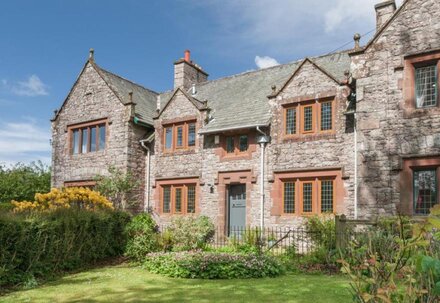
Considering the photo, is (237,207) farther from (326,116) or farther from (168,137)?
(326,116)

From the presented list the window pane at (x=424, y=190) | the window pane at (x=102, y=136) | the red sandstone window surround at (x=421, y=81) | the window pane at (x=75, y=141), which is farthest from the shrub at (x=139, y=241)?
the window pane at (x=75, y=141)

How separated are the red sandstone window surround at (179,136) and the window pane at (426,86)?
10427 mm

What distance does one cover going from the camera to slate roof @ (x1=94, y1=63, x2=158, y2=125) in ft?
75.9

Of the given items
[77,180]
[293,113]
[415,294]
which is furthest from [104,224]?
[415,294]

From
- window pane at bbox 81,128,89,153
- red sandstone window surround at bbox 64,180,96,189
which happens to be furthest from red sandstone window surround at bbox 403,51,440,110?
window pane at bbox 81,128,89,153

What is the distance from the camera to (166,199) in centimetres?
2189

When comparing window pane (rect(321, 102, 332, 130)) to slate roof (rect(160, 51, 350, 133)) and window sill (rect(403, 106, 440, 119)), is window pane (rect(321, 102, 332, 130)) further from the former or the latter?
window sill (rect(403, 106, 440, 119))

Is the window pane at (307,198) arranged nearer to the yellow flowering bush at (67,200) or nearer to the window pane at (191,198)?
the window pane at (191,198)

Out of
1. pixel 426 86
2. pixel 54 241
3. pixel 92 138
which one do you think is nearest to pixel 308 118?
pixel 426 86

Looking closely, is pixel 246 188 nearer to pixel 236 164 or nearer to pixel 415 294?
pixel 236 164

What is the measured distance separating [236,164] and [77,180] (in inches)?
386

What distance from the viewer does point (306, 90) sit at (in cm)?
1783

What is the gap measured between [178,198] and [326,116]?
8.48 metres

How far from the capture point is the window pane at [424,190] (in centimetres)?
1404
